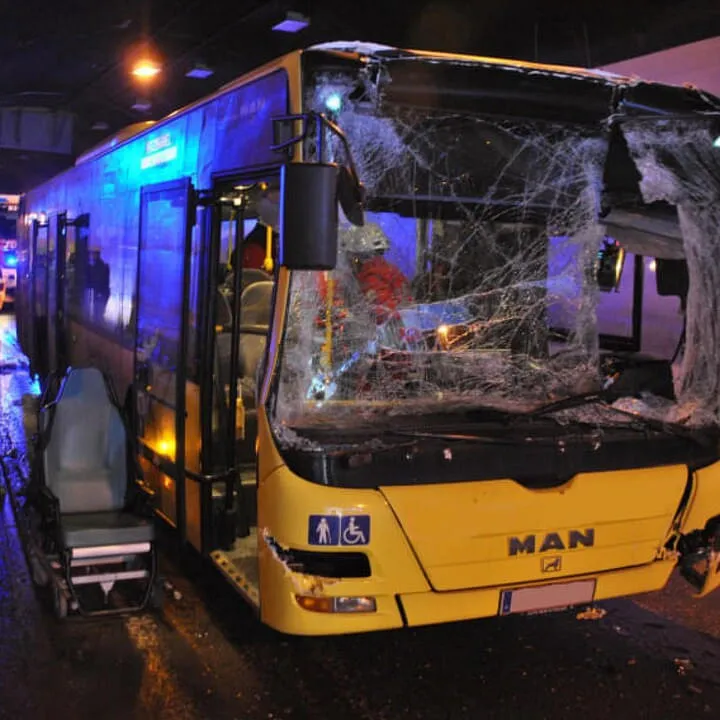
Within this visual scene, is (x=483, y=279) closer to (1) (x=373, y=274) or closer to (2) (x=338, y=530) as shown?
(1) (x=373, y=274)

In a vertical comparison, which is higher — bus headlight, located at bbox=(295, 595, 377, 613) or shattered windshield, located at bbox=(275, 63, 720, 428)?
shattered windshield, located at bbox=(275, 63, 720, 428)

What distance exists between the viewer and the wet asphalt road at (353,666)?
157 inches

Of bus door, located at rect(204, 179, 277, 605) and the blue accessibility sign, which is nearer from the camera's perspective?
the blue accessibility sign

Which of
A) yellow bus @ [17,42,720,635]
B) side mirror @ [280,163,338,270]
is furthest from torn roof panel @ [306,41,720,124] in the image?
side mirror @ [280,163,338,270]

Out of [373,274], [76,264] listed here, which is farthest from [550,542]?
[76,264]

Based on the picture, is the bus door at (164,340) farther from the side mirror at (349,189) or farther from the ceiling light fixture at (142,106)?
the ceiling light fixture at (142,106)

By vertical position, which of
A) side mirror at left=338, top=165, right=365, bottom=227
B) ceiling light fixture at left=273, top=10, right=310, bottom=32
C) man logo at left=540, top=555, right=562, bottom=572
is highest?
ceiling light fixture at left=273, top=10, right=310, bottom=32

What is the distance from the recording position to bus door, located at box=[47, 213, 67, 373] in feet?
32.6

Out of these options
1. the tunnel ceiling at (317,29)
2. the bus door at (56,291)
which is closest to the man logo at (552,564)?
the tunnel ceiling at (317,29)

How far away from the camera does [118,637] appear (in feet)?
15.4

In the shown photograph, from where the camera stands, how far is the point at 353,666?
444cm

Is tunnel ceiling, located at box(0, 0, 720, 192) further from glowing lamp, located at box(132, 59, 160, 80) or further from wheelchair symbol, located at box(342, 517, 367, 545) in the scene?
wheelchair symbol, located at box(342, 517, 367, 545)

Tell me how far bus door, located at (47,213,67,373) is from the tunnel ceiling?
2.77 metres

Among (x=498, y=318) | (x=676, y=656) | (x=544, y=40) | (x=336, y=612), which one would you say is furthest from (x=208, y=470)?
(x=544, y=40)
